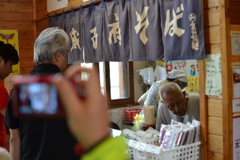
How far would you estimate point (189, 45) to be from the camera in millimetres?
2266

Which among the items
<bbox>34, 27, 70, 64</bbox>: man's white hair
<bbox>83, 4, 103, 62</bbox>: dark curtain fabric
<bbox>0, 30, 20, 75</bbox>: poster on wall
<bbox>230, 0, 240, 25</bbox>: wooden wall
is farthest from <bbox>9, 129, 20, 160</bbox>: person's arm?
<bbox>0, 30, 20, 75</bbox>: poster on wall

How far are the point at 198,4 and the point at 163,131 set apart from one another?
97 cm

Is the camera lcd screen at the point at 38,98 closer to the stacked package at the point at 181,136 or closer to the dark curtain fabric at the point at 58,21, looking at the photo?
the stacked package at the point at 181,136

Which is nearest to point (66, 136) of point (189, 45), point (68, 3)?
point (189, 45)

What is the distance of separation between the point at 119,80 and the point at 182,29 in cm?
331

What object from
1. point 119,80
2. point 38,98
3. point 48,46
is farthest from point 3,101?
point 119,80

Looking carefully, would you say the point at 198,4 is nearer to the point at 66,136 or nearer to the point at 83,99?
the point at 66,136

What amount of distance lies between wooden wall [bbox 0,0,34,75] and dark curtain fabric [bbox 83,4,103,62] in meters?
1.33

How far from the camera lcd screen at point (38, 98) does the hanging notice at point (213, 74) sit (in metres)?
1.73

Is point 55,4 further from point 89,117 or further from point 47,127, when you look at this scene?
point 89,117

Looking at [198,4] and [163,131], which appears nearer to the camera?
[198,4]

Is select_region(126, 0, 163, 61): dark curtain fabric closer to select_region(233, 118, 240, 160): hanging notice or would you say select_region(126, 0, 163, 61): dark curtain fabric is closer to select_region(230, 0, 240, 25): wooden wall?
select_region(230, 0, 240, 25): wooden wall

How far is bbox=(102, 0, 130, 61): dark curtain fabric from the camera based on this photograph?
9.59ft

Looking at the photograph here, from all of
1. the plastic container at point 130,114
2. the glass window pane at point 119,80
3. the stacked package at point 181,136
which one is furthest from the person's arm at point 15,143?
the glass window pane at point 119,80
